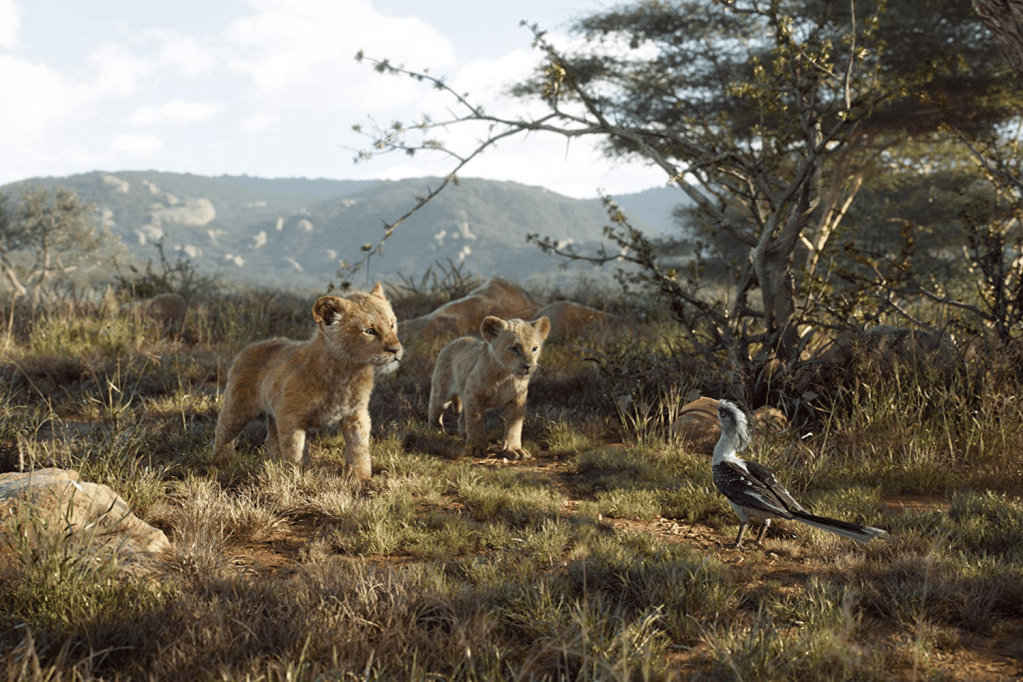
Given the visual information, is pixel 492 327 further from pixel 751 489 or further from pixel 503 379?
pixel 751 489

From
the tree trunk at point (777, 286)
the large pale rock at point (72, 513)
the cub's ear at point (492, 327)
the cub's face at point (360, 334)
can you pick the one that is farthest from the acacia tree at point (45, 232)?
the tree trunk at point (777, 286)

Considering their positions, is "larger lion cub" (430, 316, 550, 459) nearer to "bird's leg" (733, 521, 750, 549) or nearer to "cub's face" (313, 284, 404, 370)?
"cub's face" (313, 284, 404, 370)

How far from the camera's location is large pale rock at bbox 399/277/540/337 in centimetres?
1130

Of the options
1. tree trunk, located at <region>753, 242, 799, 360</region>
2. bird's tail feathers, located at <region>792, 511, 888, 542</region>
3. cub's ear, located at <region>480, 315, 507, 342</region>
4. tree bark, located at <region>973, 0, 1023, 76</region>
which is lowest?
bird's tail feathers, located at <region>792, 511, 888, 542</region>

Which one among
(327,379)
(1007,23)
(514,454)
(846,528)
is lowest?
(514,454)

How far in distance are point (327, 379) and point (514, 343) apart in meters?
1.84

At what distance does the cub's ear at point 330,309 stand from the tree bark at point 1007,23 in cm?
513

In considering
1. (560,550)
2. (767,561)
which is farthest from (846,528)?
(560,550)

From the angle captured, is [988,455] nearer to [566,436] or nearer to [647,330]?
[566,436]

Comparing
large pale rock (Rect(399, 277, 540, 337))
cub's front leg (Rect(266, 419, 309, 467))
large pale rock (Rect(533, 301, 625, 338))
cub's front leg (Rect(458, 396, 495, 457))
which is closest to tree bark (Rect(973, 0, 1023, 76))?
cub's front leg (Rect(458, 396, 495, 457))

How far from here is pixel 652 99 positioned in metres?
19.8

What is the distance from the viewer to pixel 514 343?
247 inches

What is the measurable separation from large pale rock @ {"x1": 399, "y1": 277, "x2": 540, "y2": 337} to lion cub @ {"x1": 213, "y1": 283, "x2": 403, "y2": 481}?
5.61 meters

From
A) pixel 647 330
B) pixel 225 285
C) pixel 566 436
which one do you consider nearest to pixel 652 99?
pixel 647 330
